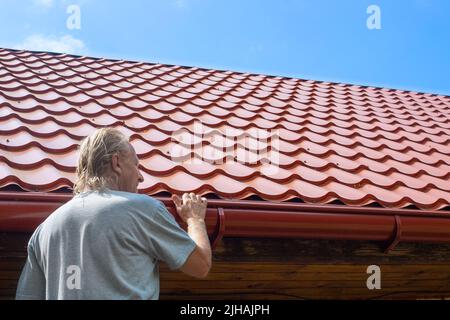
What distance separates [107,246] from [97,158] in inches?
15.4

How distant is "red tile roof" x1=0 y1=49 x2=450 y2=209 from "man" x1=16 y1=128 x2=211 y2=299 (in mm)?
649

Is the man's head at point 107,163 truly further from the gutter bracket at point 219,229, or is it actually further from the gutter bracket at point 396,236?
the gutter bracket at point 396,236

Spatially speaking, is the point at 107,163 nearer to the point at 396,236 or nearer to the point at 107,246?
the point at 107,246

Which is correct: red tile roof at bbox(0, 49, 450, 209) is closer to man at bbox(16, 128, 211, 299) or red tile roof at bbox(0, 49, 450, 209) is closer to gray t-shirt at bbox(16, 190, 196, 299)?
man at bbox(16, 128, 211, 299)

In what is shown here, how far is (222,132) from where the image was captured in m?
3.91

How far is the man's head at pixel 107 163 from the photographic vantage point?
2.01 meters

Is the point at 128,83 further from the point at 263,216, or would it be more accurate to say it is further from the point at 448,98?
the point at 448,98

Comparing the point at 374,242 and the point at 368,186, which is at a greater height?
the point at 368,186

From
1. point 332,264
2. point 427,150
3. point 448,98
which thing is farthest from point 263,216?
point 448,98

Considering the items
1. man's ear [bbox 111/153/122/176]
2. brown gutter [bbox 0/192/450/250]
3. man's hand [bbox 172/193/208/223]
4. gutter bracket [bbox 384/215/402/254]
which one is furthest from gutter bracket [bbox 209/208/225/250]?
gutter bracket [bbox 384/215/402/254]

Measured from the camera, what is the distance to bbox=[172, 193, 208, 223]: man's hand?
2359 mm

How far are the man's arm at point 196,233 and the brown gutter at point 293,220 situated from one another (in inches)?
3.9

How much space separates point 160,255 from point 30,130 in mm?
1867

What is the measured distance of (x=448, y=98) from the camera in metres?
6.98
